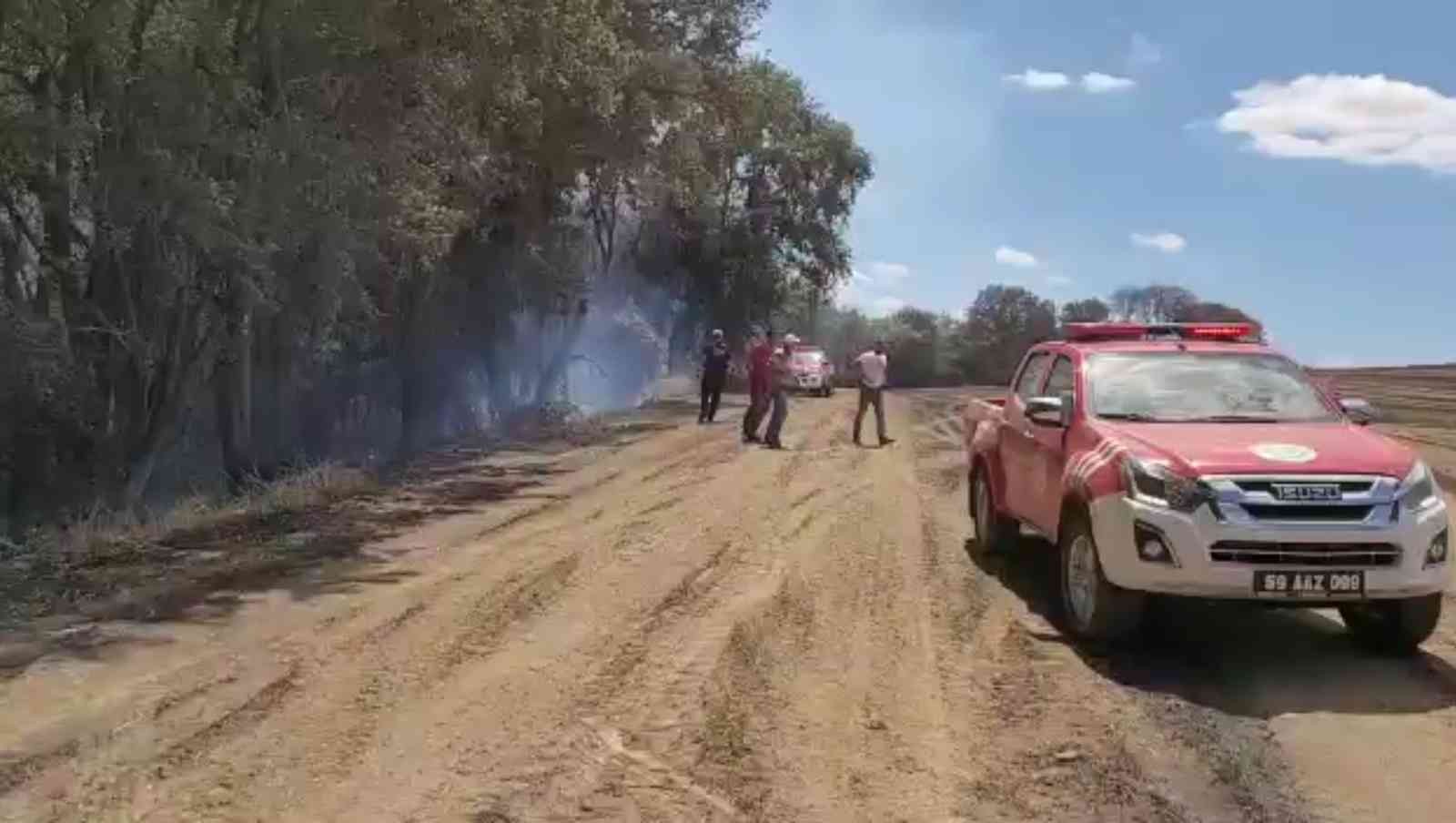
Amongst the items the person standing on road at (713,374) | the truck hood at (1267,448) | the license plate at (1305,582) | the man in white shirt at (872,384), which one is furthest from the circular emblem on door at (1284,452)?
the person standing on road at (713,374)

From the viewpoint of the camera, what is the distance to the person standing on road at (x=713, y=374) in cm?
2622

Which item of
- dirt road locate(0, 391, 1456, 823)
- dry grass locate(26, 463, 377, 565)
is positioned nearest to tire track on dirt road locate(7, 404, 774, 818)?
dirt road locate(0, 391, 1456, 823)

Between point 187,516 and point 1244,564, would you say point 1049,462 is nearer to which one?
point 1244,564

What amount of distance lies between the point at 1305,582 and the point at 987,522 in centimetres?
401

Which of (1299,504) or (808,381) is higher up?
(1299,504)

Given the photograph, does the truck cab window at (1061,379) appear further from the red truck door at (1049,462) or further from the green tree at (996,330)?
the green tree at (996,330)

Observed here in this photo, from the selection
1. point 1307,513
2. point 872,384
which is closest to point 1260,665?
point 1307,513

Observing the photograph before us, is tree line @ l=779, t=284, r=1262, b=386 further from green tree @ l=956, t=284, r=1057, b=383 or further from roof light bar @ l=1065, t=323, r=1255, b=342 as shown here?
roof light bar @ l=1065, t=323, r=1255, b=342

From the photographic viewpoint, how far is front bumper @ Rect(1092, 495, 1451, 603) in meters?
7.03

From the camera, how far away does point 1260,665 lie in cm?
748

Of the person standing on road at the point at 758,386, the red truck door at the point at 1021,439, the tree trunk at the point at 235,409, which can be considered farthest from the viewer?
the person standing on road at the point at 758,386

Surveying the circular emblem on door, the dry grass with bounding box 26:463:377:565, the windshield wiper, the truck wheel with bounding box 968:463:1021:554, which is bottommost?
the dry grass with bounding box 26:463:377:565

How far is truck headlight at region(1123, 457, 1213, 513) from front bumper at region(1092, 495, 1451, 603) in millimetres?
49

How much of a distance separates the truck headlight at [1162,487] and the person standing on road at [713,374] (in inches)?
731
